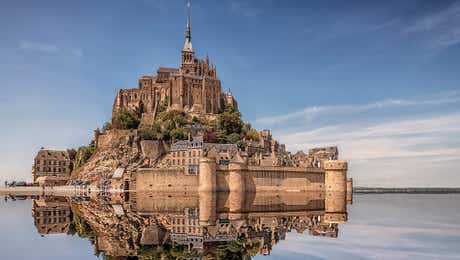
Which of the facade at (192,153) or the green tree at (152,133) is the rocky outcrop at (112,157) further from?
the facade at (192,153)

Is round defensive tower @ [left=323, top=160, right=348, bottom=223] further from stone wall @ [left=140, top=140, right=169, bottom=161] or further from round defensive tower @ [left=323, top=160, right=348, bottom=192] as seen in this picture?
stone wall @ [left=140, top=140, right=169, bottom=161]

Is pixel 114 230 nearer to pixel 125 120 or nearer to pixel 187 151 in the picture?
pixel 187 151

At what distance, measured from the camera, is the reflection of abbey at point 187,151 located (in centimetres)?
5353

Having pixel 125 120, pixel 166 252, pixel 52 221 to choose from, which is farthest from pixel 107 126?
pixel 166 252

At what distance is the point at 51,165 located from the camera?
78188 millimetres

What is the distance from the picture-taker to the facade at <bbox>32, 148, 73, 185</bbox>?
7781 centimetres

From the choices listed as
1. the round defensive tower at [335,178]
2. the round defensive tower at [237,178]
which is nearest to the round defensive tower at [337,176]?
the round defensive tower at [335,178]

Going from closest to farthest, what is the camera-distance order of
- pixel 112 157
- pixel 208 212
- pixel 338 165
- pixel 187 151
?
pixel 208 212 < pixel 338 165 < pixel 187 151 < pixel 112 157

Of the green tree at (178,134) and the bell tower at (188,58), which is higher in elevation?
the bell tower at (188,58)

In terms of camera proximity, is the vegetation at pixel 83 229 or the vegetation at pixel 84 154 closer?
the vegetation at pixel 83 229

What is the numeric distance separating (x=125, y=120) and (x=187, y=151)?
16068 mm

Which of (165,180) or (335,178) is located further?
(335,178)

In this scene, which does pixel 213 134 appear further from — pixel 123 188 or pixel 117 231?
pixel 117 231

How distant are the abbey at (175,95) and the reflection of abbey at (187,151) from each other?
0.48 feet
